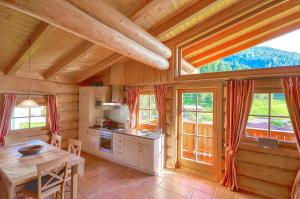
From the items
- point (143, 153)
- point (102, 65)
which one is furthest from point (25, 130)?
point (143, 153)

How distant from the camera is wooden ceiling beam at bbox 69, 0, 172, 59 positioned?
6.13 ft

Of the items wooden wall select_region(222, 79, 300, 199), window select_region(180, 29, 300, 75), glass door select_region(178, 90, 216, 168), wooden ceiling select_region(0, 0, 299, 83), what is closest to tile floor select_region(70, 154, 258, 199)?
wooden wall select_region(222, 79, 300, 199)

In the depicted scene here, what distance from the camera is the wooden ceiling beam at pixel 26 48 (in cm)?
248

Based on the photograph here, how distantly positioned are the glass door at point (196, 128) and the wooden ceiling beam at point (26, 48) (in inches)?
121

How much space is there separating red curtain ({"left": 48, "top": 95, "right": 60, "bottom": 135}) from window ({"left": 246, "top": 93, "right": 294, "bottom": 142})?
5.09m

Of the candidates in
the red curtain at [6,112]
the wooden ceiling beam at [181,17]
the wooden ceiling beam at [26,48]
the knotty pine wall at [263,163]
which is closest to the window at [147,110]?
the knotty pine wall at [263,163]

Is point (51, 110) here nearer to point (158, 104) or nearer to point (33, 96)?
point (33, 96)

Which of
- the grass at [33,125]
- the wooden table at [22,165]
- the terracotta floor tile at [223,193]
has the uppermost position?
the grass at [33,125]

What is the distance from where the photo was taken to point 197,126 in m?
3.68

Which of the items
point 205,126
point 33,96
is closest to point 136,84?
point 205,126

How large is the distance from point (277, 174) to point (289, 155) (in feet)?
1.39

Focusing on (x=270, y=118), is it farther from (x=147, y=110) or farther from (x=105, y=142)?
(x=105, y=142)

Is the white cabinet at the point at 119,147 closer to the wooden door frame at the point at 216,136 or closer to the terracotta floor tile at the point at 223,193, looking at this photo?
the wooden door frame at the point at 216,136

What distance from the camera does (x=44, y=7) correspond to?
152 cm
